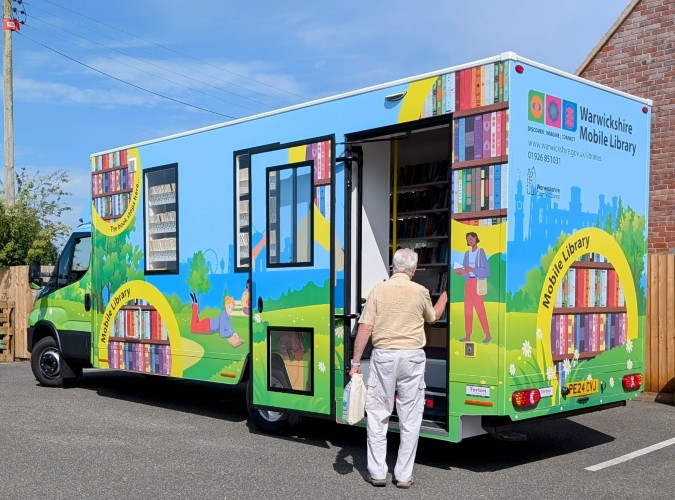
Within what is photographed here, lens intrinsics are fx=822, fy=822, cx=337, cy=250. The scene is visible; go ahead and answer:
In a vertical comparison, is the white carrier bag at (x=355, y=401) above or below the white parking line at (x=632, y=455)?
above

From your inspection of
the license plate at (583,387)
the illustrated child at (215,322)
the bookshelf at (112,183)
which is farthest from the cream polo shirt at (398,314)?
the bookshelf at (112,183)

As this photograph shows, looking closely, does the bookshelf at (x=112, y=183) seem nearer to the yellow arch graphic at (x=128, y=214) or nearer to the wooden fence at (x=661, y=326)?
the yellow arch graphic at (x=128, y=214)

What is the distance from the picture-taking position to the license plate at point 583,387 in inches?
240

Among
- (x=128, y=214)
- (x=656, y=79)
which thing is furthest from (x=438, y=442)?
(x=656, y=79)

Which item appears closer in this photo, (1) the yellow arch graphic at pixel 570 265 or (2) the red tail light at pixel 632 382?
(1) the yellow arch graphic at pixel 570 265

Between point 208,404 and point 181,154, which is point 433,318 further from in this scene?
point 208,404

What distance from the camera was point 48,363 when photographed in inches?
418

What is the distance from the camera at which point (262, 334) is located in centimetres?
731

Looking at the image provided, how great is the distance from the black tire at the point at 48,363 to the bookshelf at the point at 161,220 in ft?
8.59

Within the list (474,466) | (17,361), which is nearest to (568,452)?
(474,466)

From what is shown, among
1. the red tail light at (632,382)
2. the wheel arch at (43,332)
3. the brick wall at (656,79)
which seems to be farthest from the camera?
the brick wall at (656,79)

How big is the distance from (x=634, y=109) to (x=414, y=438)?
3322mm

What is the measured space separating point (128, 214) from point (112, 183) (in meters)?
0.54

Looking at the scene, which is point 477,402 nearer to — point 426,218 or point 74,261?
point 426,218
